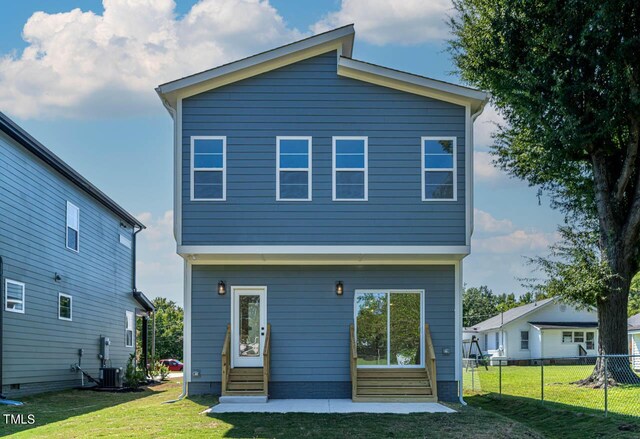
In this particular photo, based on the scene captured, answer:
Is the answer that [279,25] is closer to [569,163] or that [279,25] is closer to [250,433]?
[569,163]

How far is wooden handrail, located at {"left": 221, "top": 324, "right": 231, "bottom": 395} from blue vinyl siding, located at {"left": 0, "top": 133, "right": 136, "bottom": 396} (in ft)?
16.9

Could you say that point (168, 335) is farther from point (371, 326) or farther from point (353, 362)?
point (353, 362)

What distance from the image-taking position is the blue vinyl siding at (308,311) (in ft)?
49.3

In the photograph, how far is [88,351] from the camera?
2178 centimetres

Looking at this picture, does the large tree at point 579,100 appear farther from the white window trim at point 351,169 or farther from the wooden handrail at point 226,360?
the wooden handrail at point 226,360

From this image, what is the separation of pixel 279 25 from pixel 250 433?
1066 cm

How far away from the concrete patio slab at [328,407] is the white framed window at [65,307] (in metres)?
7.75

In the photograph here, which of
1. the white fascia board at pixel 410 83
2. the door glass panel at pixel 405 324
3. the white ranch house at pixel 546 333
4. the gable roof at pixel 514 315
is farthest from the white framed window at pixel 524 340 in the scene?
the white fascia board at pixel 410 83

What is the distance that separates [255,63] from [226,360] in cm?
614

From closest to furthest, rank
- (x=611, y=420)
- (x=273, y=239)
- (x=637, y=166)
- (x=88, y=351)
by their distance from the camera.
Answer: (x=611, y=420), (x=273, y=239), (x=637, y=166), (x=88, y=351)

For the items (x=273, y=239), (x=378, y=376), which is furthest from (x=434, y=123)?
(x=378, y=376)

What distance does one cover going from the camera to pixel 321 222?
1464cm

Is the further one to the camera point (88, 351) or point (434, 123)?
point (88, 351)

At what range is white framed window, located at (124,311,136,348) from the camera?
26.4 metres
